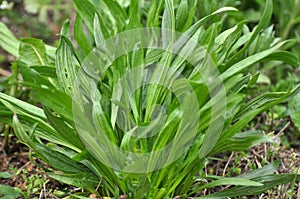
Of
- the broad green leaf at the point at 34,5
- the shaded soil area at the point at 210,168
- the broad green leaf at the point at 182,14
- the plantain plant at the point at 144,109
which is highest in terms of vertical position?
the broad green leaf at the point at 34,5

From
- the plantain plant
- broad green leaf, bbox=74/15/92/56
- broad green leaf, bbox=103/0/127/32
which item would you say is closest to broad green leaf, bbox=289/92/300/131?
the plantain plant

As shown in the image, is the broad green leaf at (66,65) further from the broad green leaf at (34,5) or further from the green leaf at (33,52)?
the broad green leaf at (34,5)

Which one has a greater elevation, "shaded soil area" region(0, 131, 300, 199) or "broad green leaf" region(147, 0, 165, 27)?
"broad green leaf" region(147, 0, 165, 27)

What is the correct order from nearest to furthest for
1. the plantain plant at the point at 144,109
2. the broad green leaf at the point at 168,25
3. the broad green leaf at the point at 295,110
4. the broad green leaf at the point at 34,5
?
the plantain plant at the point at 144,109
the broad green leaf at the point at 168,25
the broad green leaf at the point at 295,110
the broad green leaf at the point at 34,5

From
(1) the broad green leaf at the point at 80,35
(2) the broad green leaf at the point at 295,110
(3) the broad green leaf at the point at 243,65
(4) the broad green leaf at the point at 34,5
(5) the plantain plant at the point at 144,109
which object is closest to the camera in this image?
(5) the plantain plant at the point at 144,109

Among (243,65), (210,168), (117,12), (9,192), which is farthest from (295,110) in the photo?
(9,192)

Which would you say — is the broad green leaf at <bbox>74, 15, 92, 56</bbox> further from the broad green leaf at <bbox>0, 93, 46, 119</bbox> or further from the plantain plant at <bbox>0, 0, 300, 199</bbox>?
the broad green leaf at <bbox>0, 93, 46, 119</bbox>

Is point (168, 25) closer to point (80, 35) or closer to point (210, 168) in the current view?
point (80, 35)

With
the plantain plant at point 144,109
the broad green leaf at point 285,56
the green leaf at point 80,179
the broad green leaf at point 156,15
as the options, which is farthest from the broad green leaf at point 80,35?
the broad green leaf at point 285,56
